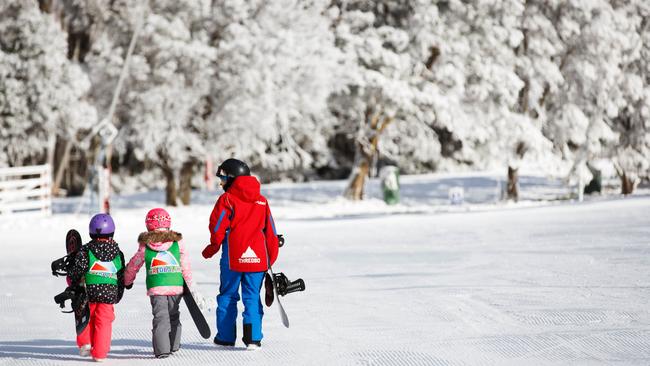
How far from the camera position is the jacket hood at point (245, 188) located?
641 centimetres

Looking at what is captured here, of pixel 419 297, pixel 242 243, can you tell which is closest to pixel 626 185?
pixel 419 297

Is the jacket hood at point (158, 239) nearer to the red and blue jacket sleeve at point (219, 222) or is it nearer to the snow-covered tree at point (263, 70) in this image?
the red and blue jacket sleeve at point (219, 222)

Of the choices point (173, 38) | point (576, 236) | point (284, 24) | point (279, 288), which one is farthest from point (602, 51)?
point (279, 288)

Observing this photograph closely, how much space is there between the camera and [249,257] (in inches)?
251

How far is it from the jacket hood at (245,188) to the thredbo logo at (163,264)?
64cm

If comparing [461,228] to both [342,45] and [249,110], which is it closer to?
[249,110]

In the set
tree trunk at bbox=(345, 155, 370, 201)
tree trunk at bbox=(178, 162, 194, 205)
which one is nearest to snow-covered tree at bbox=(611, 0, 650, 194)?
tree trunk at bbox=(345, 155, 370, 201)

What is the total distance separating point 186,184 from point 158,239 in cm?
2105

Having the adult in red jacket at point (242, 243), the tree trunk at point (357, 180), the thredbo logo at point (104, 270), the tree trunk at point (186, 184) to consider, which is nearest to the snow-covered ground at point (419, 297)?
the adult in red jacket at point (242, 243)

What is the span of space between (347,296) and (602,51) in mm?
A: 21853

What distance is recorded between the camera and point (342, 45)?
27.3m

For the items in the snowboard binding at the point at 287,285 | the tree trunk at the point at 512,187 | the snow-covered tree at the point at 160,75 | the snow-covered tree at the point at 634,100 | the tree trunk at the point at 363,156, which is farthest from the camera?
the tree trunk at the point at 512,187

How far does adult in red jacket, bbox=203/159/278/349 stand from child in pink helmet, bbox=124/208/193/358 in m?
0.27

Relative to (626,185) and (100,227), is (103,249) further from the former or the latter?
(626,185)
